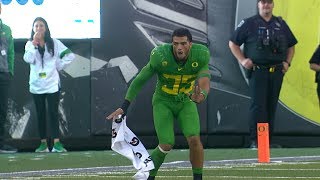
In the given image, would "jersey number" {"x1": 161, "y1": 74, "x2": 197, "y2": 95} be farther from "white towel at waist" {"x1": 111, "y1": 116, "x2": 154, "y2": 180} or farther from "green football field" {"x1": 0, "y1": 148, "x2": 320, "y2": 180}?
"green football field" {"x1": 0, "y1": 148, "x2": 320, "y2": 180}

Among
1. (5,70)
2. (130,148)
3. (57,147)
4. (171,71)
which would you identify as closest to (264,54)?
(57,147)

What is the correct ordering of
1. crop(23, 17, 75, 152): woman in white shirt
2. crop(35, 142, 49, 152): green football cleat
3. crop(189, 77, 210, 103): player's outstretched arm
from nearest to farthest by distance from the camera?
1. crop(189, 77, 210, 103): player's outstretched arm
2. crop(23, 17, 75, 152): woman in white shirt
3. crop(35, 142, 49, 152): green football cleat

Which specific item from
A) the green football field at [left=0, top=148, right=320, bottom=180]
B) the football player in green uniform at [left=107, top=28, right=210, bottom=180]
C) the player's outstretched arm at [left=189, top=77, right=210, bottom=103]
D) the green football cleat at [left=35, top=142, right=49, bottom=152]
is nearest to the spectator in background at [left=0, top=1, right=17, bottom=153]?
the green football cleat at [left=35, top=142, right=49, bottom=152]

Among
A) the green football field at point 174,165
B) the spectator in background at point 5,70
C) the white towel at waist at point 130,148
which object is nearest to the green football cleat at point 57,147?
the green football field at point 174,165

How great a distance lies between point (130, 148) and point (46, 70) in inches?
207

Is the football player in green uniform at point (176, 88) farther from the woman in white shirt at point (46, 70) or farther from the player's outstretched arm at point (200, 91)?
the woman in white shirt at point (46, 70)

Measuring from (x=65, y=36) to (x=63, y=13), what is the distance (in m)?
0.36

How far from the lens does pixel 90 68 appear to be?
1709 centimetres

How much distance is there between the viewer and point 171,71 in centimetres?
1158

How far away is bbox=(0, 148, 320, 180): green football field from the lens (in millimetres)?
12359

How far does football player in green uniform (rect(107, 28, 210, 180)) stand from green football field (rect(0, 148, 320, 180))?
0.68 meters

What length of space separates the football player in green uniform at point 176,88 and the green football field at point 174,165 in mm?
682

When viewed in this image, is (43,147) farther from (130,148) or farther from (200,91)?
(200,91)

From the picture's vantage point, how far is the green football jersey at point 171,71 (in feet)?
37.8
